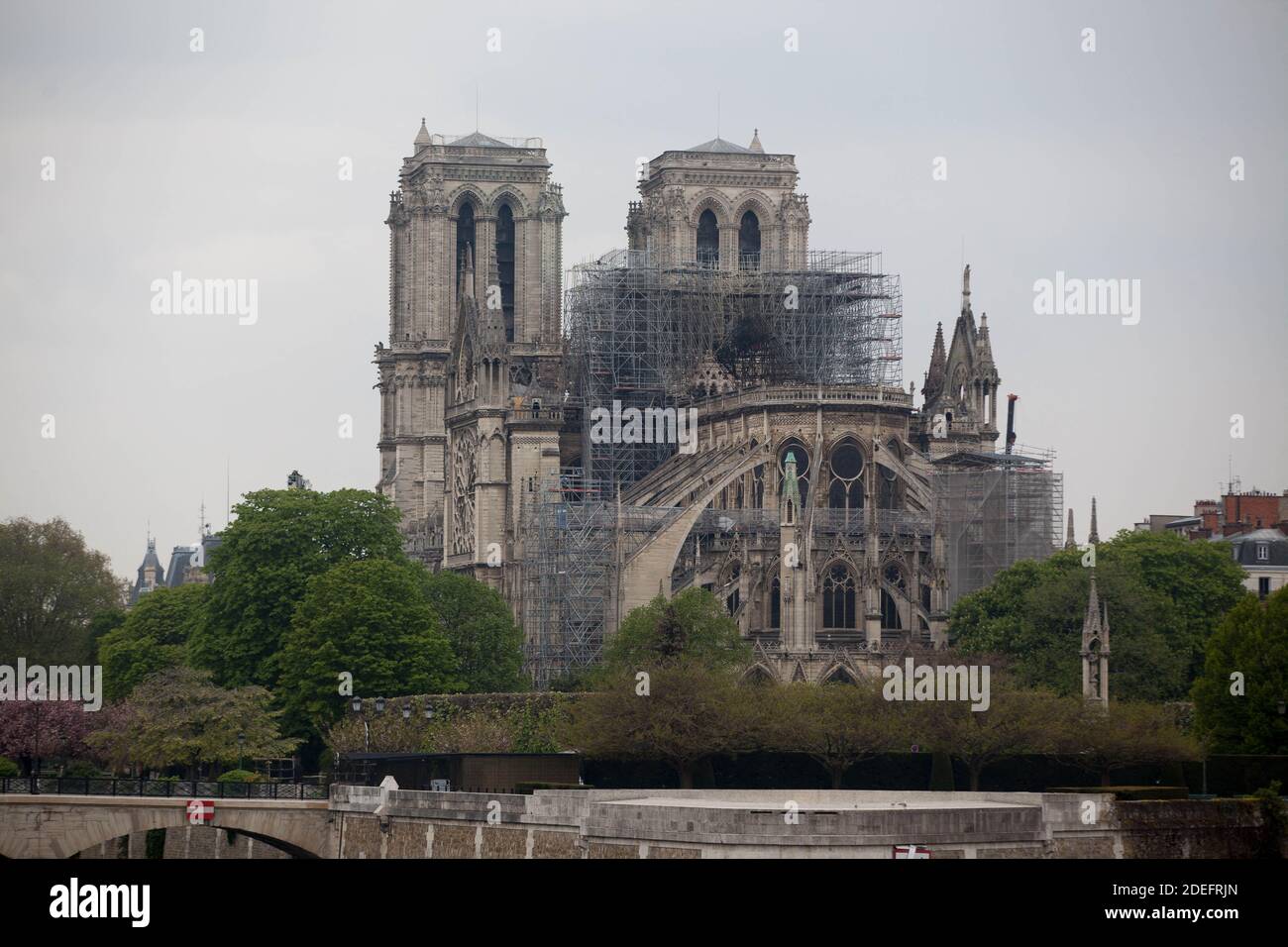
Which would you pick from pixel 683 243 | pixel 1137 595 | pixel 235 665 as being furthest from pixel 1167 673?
pixel 683 243

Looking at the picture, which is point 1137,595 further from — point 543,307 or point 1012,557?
point 543,307

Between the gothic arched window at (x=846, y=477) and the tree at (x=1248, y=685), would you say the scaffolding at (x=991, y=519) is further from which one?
the tree at (x=1248, y=685)

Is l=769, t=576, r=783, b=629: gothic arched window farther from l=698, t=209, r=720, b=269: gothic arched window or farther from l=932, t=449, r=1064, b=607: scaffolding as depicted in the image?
l=698, t=209, r=720, b=269: gothic arched window

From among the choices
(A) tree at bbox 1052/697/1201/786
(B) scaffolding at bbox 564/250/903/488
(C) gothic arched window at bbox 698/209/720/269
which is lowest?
(A) tree at bbox 1052/697/1201/786

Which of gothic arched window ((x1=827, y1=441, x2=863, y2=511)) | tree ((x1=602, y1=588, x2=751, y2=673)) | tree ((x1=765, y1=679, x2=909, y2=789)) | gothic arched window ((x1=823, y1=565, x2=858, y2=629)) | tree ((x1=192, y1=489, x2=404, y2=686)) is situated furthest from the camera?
gothic arched window ((x1=827, y1=441, x2=863, y2=511))

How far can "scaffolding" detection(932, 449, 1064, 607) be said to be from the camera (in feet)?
347

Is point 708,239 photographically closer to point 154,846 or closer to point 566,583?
point 566,583

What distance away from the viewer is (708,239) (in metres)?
127

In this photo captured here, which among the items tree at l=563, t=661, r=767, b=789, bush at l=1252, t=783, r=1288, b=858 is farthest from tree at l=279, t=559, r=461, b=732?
bush at l=1252, t=783, r=1288, b=858

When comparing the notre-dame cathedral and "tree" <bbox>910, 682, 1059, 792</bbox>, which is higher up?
the notre-dame cathedral

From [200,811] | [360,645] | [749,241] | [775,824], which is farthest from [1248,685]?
[749,241]

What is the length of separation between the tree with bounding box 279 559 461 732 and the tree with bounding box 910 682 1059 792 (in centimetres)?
1585
